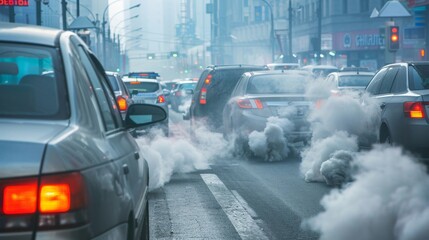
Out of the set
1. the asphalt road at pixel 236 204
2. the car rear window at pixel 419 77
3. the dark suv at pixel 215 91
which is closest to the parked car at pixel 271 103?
the asphalt road at pixel 236 204

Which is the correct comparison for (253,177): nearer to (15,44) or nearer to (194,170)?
(194,170)

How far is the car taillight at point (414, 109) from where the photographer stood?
36.0ft

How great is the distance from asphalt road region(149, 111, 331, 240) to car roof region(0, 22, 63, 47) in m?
3.74

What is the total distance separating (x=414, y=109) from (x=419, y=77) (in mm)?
1003

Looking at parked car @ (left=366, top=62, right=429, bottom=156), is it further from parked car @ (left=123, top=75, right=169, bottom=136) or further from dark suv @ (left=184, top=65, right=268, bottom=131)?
parked car @ (left=123, top=75, right=169, bottom=136)

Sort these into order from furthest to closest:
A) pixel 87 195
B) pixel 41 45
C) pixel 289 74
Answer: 1. pixel 289 74
2. pixel 41 45
3. pixel 87 195

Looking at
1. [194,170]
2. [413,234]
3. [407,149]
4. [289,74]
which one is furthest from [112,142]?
[289,74]

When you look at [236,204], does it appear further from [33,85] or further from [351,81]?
[351,81]

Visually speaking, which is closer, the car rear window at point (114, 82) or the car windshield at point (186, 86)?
the car rear window at point (114, 82)

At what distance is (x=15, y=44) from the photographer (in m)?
4.32

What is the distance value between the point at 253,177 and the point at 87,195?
9.65 meters

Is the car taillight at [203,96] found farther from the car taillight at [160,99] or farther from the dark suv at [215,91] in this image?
the car taillight at [160,99]

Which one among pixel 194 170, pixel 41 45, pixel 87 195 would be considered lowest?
pixel 194 170

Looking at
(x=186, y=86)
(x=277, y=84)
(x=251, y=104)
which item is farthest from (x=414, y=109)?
(x=186, y=86)
